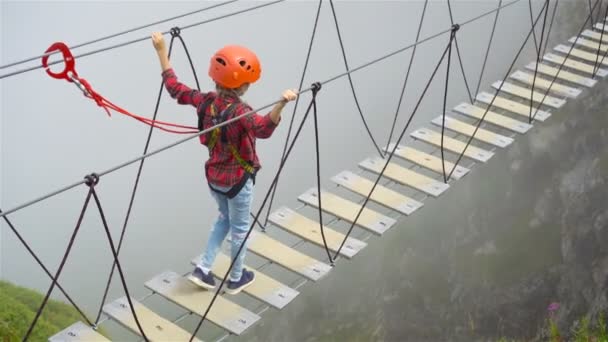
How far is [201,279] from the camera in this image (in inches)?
114

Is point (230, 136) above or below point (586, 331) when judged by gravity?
above

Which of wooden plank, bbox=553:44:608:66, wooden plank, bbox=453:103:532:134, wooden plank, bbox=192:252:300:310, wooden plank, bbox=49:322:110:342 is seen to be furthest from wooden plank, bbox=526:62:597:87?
wooden plank, bbox=49:322:110:342

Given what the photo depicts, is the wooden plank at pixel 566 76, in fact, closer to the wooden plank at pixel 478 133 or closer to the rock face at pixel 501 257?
the wooden plank at pixel 478 133

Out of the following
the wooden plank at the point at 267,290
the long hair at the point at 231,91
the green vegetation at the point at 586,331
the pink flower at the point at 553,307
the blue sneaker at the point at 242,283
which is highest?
the long hair at the point at 231,91

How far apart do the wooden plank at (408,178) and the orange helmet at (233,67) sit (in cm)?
115

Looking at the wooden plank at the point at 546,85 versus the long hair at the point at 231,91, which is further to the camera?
the wooden plank at the point at 546,85

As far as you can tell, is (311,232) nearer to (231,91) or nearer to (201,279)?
(201,279)

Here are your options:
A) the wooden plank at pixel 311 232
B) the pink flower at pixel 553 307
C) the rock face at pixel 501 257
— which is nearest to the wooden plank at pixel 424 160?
the wooden plank at pixel 311 232

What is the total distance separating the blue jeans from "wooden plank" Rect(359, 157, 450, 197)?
94 cm

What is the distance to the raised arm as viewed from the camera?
8.90ft

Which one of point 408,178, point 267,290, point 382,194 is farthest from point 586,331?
point 267,290

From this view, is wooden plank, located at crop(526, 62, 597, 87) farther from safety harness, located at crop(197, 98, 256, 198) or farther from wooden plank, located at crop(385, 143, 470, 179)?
safety harness, located at crop(197, 98, 256, 198)

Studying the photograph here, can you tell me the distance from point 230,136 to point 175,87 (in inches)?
10.9

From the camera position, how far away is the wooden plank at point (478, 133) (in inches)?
154
